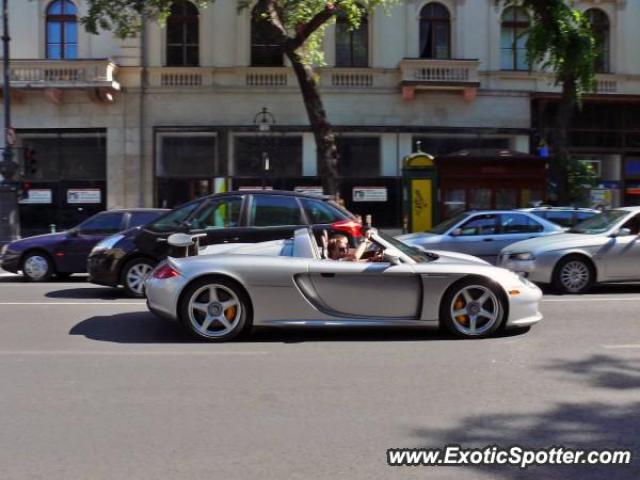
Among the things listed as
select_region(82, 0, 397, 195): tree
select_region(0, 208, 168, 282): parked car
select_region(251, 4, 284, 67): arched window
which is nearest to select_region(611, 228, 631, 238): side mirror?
select_region(82, 0, 397, 195): tree

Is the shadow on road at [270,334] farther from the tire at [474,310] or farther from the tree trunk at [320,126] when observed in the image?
the tree trunk at [320,126]

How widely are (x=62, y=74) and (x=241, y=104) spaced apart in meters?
5.79

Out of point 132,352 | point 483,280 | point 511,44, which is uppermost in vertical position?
point 511,44

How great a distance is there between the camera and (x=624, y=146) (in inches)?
955

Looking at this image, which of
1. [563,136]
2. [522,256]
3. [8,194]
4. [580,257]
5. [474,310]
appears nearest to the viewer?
[474,310]

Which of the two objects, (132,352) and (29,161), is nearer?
(132,352)

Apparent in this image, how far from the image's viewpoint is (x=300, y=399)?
5402mm

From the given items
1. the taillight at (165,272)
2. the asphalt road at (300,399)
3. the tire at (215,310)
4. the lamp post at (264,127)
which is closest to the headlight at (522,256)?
the asphalt road at (300,399)

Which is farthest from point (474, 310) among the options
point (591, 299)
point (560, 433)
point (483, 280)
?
point (591, 299)

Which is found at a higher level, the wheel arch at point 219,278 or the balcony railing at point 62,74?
the balcony railing at point 62,74

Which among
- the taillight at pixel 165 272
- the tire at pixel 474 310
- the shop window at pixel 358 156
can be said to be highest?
the shop window at pixel 358 156

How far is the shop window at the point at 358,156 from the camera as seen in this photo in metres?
23.2

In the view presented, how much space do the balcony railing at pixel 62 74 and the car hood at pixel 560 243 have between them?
15.2 meters

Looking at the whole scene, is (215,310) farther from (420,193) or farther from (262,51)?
(262,51)
